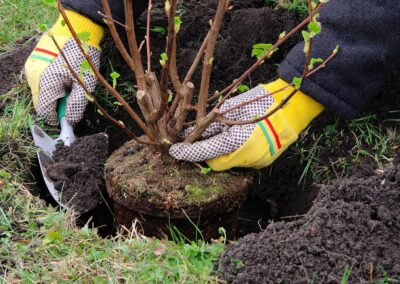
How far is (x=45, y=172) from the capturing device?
264cm

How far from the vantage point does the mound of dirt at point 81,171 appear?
2576 mm

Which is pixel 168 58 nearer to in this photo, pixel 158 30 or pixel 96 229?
pixel 96 229

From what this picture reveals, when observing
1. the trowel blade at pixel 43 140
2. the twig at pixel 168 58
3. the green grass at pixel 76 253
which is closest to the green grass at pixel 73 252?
the green grass at pixel 76 253

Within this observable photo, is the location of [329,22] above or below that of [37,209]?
above

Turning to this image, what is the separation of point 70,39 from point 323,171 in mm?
1219

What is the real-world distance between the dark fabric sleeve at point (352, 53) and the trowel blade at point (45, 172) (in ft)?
3.36

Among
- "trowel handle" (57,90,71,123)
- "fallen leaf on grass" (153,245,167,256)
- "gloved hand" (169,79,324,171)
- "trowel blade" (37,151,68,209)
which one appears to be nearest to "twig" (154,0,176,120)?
"gloved hand" (169,79,324,171)

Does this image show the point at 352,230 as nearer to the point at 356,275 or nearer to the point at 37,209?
the point at 356,275

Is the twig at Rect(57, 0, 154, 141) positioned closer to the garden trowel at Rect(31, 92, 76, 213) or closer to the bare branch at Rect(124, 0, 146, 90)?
the bare branch at Rect(124, 0, 146, 90)

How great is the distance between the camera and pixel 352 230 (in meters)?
1.91

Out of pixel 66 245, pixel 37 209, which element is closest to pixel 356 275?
pixel 66 245

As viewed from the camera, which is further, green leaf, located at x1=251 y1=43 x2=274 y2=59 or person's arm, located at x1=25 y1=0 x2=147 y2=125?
person's arm, located at x1=25 y1=0 x2=147 y2=125

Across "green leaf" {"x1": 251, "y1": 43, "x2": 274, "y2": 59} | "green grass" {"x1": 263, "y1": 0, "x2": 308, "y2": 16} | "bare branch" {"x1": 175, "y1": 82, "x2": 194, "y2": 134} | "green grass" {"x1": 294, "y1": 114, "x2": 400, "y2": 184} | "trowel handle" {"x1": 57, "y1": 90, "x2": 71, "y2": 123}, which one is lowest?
"green grass" {"x1": 294, "y1": 114, "x2": 400, "y2": 184}

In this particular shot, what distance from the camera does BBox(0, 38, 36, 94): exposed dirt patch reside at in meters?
3.11
